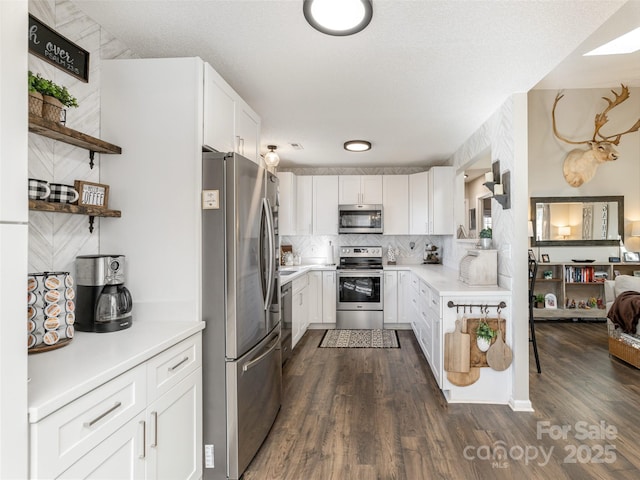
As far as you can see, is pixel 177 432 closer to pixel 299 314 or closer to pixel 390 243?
pixel 299 314

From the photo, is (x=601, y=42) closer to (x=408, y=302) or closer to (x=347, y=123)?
(x=347, y=123)

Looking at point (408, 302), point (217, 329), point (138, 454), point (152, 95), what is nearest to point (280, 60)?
point (152, 95)

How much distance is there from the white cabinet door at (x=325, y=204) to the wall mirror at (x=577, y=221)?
320 centimetres

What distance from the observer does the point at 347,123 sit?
3.74 metres

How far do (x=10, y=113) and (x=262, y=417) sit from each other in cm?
204

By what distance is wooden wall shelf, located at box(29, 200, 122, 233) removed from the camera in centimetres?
147

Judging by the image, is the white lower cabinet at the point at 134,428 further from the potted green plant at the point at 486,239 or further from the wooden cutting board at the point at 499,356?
the potted green plant at the point at 486,239

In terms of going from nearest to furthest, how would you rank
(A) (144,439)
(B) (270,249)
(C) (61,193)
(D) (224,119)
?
(A) (144,439) < (C) (61,193) < (D) (224,119) < (B) (270,249)

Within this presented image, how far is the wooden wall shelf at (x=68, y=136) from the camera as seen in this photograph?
4.85 ft

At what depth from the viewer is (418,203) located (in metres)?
5.63

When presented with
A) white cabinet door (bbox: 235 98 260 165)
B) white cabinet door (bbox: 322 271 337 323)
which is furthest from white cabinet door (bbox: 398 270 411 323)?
white cabinet door (bbox: 235 98 260 165)

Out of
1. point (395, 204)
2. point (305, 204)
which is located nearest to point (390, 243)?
point (395, 204)

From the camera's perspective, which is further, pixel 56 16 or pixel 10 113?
pixel 56 16

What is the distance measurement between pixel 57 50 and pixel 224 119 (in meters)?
0.86
